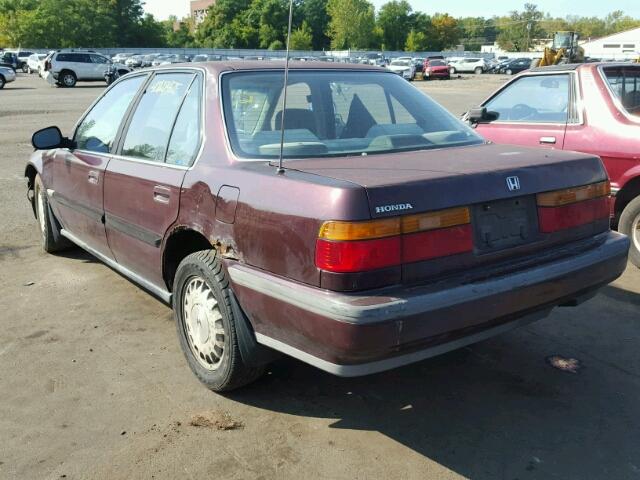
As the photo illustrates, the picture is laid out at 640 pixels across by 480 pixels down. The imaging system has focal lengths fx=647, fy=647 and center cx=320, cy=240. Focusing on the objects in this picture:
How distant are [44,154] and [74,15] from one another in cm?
9427

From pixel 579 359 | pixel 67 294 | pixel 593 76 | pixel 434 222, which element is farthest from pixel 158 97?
pixel 593 76

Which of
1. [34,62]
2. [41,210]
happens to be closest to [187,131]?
[41,210]

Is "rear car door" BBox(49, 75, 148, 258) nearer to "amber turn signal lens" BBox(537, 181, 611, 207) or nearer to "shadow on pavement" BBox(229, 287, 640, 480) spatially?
"shadow on pavement" BBox(229, 287, 640, 480)

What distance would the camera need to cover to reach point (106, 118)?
15.5 ft

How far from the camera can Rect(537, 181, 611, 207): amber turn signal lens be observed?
3.14 metres

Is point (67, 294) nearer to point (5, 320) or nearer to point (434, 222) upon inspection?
point (5, 320)

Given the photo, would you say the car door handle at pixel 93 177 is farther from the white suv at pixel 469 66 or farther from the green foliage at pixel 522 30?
the green foliage at pixel 522 30

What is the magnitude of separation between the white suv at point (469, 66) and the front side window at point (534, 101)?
5665 cm

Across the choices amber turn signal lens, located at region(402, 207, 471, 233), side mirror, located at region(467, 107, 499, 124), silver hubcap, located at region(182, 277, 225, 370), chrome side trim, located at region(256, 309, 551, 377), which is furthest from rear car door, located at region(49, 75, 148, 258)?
side mirror, located at region(467, 107, 499, 124)

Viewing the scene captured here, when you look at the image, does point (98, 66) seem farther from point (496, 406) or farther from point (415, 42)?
point (415, 42)

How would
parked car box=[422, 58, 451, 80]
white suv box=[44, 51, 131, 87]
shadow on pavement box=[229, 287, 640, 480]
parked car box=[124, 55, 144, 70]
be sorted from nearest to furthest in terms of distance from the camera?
shadow on pavement box=[229, 287, 640, 480] → white suv box=[44, 51, 131, 87] → parked car box=[422, 58, 451, 80] → parked car box=[124, 55, 144, 70]

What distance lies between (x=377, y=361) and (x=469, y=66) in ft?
206

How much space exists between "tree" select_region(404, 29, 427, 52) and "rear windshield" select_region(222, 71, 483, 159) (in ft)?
356

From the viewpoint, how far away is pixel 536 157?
3.30m
